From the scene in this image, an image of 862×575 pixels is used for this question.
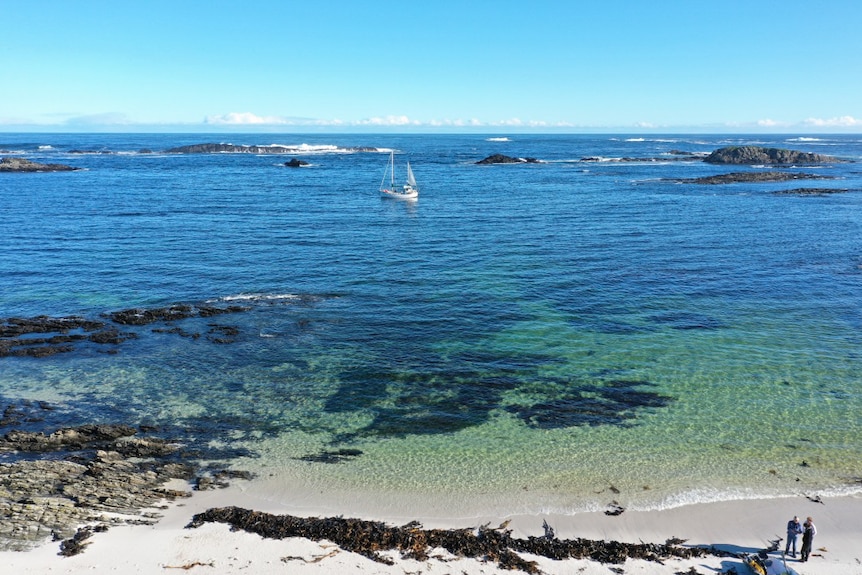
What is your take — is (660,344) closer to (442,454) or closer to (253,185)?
(442,454)

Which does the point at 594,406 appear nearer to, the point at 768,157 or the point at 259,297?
the point at 259,297

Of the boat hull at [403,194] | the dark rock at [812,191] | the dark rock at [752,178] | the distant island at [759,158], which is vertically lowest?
the boat hull at [403,194]

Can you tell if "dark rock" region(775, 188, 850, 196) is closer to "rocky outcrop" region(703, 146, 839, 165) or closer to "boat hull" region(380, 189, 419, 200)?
"rocky outcrop" region(703, 146, 839, 165)

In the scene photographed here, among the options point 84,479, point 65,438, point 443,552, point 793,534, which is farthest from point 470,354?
point 65,438

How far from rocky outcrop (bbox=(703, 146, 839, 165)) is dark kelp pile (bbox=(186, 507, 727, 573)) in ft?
501

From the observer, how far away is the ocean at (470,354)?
21.5 metres

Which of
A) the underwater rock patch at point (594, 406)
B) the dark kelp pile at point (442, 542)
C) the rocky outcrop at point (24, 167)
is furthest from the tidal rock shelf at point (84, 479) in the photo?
the rocky outcrop at point (24, 167)

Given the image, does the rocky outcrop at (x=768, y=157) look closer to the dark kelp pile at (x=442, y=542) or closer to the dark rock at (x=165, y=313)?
the dark rock at (x=165, y=313)

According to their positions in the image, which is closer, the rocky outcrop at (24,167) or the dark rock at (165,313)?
the dark rock at (165,313)

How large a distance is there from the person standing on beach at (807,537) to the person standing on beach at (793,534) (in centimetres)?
15

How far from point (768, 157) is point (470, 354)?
476 feet

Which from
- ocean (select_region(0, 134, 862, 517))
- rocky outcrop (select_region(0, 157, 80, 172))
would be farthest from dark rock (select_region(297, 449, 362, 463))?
rocky outcrop (select_region(0, 157, 80, 172))

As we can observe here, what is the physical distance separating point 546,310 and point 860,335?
18.1m

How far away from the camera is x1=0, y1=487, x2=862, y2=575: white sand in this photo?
16.1 m
